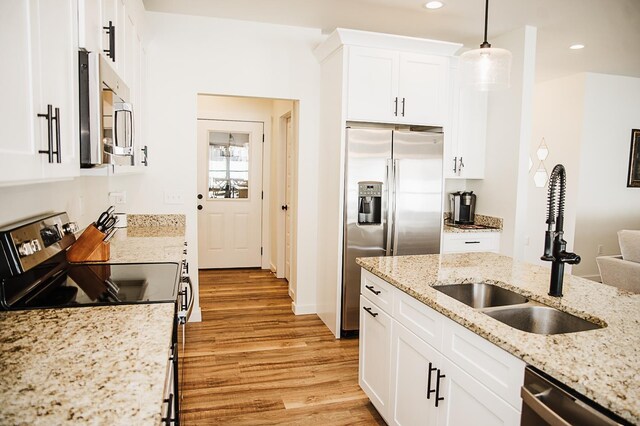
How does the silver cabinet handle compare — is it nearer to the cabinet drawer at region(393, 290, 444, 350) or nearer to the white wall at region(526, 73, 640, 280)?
the cabinet drawer at region(393, 290, 444, 350)

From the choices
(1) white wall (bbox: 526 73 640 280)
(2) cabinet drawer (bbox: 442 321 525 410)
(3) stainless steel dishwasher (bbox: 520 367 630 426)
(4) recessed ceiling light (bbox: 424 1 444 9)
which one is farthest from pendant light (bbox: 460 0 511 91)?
(1) white wall (bbox: 526 73 640 280)

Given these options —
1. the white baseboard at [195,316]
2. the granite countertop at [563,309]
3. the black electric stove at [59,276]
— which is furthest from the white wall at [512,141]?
the black electric stove at [59,276]

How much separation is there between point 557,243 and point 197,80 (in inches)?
126

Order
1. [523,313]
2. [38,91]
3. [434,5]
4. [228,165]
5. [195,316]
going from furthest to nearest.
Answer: [228,165] < [195,316] < [434,5] < [523,313] < [38,91]

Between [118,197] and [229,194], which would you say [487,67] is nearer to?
[118,197]

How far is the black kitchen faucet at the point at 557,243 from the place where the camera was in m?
1.75

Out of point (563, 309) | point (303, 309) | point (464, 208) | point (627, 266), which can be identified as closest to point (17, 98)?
point (563, 309)

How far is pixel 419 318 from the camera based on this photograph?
6.25ft

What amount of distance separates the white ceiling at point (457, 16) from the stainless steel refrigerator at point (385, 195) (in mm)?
990

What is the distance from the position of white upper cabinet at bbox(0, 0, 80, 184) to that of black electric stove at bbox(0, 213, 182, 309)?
405 millimetres

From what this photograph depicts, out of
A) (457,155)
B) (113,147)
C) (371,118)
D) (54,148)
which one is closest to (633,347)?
(54,148)

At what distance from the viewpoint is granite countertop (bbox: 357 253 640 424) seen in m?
1.09

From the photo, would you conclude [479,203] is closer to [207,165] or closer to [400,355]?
[400,355]

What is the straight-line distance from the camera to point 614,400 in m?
1.00
